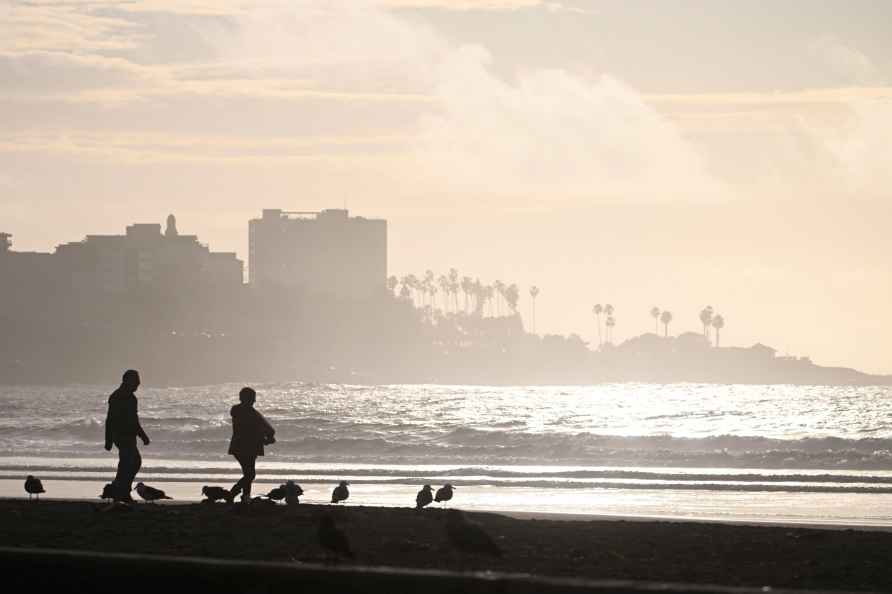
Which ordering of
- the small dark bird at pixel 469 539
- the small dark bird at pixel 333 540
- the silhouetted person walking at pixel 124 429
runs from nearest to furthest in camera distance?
the small dark bird at pixel 469 539 < the small dark bird at pixel 333 540 < the silhouetted person walking at pixel 124 429

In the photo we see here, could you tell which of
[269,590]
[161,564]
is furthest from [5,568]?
[269,590]

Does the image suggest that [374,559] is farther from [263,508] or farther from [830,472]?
[830,472]

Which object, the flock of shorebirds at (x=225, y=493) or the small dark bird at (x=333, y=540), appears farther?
the flock of shorebirds at (x=225, y=493)

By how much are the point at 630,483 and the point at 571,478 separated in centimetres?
249

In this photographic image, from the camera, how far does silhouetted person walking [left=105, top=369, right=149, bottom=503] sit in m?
19.7

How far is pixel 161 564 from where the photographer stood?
9.05 m

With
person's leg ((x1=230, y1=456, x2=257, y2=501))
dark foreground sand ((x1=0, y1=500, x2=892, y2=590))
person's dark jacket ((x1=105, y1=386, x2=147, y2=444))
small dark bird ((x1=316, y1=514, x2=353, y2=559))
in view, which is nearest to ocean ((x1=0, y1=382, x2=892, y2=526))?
person's leg ((x1=230, y1=456, x2=257, y2=501))

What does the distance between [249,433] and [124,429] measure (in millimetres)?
1595

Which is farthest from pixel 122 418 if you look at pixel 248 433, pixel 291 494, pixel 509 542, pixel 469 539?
pixel 469 539

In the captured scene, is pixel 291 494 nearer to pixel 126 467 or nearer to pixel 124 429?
pixel 126 467

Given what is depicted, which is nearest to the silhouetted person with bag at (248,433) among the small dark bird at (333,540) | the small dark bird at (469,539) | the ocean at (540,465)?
the small dark bird at (333,540)

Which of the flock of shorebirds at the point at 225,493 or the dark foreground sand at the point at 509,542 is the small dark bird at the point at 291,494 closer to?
the flock of shorebirds at the point at 225,493

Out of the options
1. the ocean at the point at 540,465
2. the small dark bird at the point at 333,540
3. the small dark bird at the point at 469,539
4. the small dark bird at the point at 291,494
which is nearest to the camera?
the small dark bird at the point at 469,539

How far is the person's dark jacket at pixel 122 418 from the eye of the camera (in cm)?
1980
